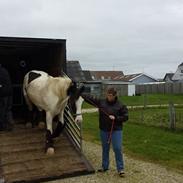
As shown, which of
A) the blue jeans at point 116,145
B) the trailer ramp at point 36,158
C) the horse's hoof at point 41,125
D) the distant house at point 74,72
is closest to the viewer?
the trailer ramp at point 36,158

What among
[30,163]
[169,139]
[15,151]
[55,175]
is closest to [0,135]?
[15,151]

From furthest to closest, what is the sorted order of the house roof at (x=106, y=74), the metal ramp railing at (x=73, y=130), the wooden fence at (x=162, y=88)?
the house roof at (x=106, y=74), the wooden fence at (x=162, y=88), the metal ramp railing at (x=73, y=130)

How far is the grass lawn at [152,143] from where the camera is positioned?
10000 mm

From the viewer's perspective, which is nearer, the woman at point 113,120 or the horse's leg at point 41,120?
the woman at point 113,120

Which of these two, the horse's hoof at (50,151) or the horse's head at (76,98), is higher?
the horse's head at (76,98)

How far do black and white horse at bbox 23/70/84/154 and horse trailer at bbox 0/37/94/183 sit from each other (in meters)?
0.33

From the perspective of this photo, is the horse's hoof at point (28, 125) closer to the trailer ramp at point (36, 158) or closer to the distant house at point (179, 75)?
the trailer ramp at point (36, 158)

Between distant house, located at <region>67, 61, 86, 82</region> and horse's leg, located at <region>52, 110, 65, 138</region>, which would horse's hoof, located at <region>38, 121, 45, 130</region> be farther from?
distant house, located at <region>67, 61, 86, 82</region>

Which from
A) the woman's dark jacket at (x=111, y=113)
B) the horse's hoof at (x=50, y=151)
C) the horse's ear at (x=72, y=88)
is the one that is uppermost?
the horse's ear at (x=72, y=88)

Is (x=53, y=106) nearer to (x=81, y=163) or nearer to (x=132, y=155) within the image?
(x=81, y=163)

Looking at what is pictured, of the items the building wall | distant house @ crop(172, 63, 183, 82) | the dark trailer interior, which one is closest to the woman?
→ the dark trailer interior

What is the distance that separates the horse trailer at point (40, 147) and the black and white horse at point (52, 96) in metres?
0.33

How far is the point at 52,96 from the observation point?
9086 millimetres

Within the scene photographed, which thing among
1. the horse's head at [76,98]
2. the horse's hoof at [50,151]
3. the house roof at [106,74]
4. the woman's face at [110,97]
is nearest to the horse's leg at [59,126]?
the horse's hoof at [50,151]
